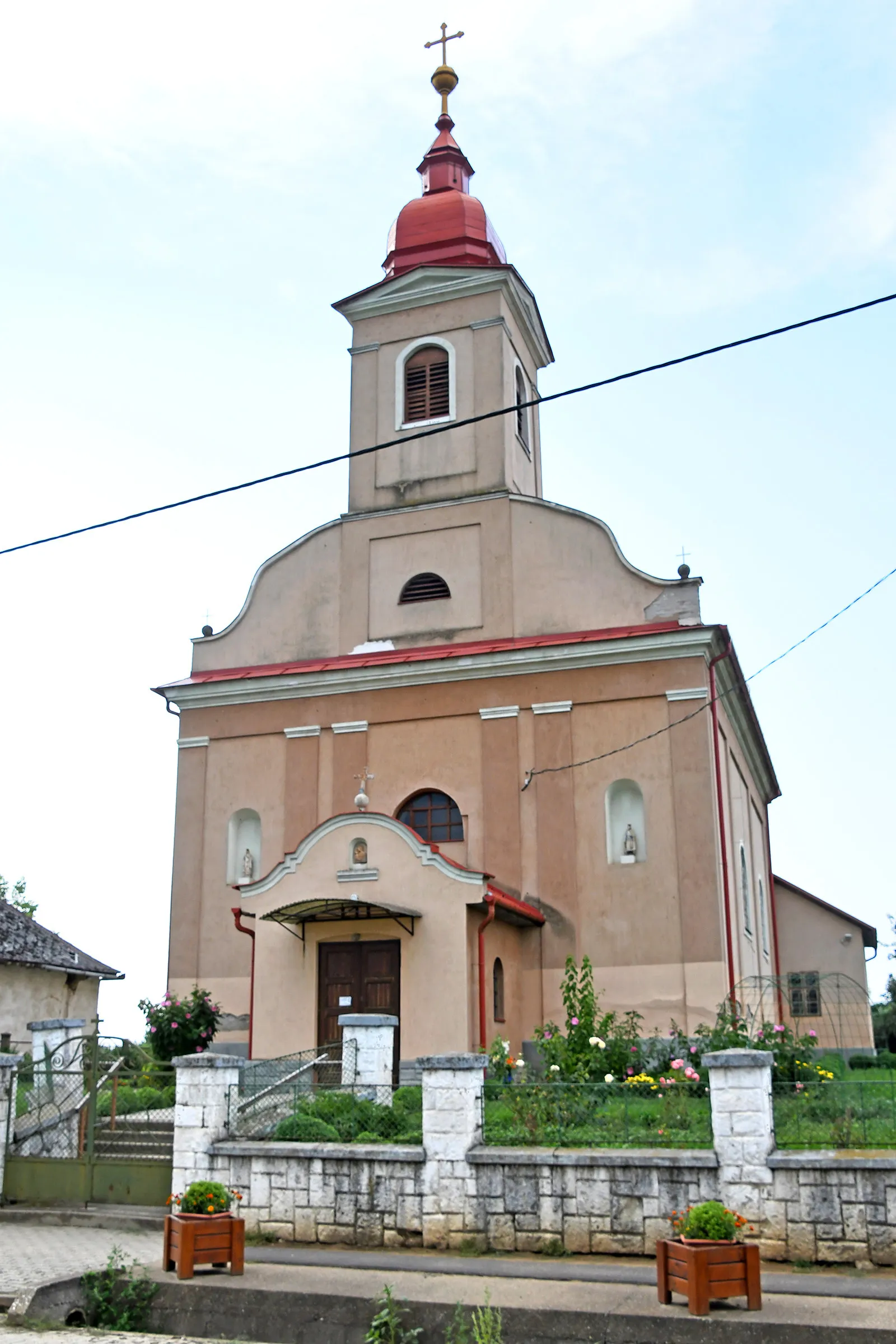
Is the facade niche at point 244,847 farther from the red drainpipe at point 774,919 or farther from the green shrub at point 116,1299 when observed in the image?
the red drainpipe at point 774,919

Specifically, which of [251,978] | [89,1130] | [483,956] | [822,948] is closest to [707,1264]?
[89,1130]

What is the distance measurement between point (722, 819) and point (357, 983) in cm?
685

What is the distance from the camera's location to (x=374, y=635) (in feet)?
81.3

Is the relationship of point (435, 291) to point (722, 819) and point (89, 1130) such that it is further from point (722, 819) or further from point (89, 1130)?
point (89, 1130)

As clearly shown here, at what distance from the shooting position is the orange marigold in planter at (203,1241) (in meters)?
11.2

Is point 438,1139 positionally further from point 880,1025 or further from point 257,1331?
point 880,1025

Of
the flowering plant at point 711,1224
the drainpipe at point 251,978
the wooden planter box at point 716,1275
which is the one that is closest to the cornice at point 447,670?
the drainpipe at point 251,978

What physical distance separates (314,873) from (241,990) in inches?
150

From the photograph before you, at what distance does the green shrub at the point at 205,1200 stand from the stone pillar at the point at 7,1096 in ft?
15.7

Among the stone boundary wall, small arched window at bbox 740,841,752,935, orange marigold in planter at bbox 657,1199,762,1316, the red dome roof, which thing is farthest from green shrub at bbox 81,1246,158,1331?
the red dome roof

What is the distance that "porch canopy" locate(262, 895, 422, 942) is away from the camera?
19625mm

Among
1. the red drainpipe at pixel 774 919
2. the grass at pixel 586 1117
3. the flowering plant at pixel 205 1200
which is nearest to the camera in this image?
the flowering plant at pixel 205 1200

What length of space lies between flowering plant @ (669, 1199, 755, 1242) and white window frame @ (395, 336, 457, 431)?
18.1m

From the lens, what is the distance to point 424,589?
2477 cm
